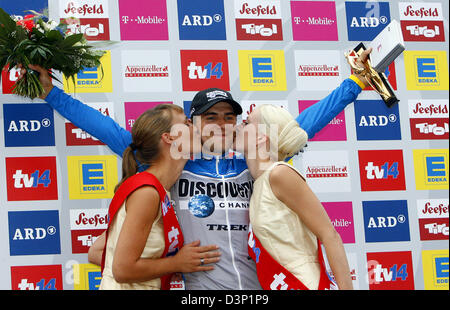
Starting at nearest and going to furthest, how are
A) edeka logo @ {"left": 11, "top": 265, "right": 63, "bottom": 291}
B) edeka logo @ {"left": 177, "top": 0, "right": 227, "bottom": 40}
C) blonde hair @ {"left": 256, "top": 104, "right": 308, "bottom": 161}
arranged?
1. blonde hair @ {"left": 256, "top": 104, "right": 308, "bottom": 161}
2. edeka logo @ {"left": 11, "top": 265, "right": 63, "bottom": 291}
3. edeka logo @ {"left": 177, "top": 0, "right": 227, "bottom": 40}

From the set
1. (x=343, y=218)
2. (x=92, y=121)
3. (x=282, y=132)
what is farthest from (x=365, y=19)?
(x=92, y=121)

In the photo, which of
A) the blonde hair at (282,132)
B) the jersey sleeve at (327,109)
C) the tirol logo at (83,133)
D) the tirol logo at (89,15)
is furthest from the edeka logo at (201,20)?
the blonde hair at (282,132)

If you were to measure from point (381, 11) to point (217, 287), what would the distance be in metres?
2.15

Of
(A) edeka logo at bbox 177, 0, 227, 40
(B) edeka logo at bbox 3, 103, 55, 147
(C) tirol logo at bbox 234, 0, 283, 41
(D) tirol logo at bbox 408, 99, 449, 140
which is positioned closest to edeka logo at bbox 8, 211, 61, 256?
(B) edeka logo at bbox 3, 103, 55, 147

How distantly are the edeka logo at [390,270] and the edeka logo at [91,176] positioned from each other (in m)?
1.63

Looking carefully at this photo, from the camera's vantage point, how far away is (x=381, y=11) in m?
3.43

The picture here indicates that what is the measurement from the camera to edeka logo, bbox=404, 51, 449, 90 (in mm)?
3441

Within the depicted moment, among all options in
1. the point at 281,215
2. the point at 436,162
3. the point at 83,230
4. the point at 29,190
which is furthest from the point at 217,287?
the point at 436,162

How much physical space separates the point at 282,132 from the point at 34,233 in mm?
1602

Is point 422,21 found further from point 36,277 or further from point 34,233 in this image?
point 36,277

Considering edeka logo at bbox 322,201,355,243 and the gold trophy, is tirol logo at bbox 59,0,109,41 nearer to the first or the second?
the gold trophy

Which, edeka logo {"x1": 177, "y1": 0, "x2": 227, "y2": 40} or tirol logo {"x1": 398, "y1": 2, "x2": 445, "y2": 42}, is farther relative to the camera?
tirol logo {"x1": 398, "y1": 2, "x2": 445, "y2": 42}

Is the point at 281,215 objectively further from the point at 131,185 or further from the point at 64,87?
the point at 64,87

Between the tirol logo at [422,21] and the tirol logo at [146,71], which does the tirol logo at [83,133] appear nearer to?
the tirol logo at [146,71]
